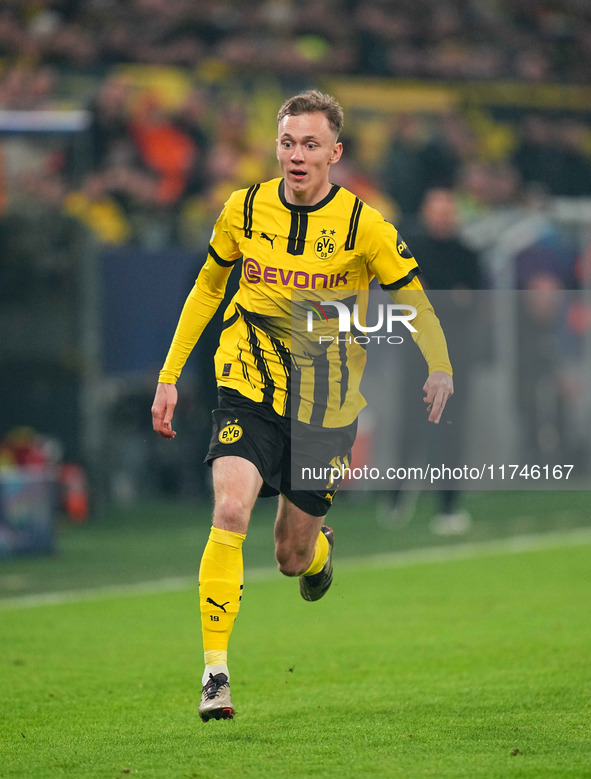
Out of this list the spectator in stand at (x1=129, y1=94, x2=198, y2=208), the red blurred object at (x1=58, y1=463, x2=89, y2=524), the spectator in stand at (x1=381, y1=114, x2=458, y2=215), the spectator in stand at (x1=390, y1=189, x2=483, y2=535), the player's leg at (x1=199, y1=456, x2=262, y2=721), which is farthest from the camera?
the spectator in stand at (x1=381, y1=114, x2=458, y2=215)

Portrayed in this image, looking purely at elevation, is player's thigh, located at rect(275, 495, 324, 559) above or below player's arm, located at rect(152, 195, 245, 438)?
below

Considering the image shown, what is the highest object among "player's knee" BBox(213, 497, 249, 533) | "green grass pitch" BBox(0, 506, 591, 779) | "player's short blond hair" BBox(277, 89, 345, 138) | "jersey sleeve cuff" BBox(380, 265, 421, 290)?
"player's short blond hair" BBox(277, 89, 345, 138)

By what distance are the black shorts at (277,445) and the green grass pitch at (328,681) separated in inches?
30.6

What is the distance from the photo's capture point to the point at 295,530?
491 centimetres

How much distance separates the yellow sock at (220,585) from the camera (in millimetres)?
4199

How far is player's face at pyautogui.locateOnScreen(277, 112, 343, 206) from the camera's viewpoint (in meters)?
4.41

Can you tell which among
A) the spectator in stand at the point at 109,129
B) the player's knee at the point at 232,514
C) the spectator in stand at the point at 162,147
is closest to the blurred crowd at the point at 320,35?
the spectator in stand at the point at 109,129

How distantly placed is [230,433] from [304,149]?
3.35ft

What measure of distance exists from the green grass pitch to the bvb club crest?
5.28 ft

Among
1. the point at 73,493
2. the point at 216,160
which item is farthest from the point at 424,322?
the point at 216,160

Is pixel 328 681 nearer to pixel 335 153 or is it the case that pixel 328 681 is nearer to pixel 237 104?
pixel 335 153

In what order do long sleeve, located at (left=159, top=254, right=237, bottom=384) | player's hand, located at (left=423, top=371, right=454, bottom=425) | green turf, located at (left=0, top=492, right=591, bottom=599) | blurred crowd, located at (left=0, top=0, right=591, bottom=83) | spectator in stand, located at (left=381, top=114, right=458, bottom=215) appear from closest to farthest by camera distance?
player's hand, located at (left=423, top=371, right=454, bottom=425), long sleeve, located at (left=159, top=254, right=237, bottom=384), green turf, located at (left=0, top=492, right=591, bottom=599), spectator in stand, located at (left=381, top=114, right=458, bottom=215), blurred crowd, located at (left=0, top=0, right=591, bottom=83)

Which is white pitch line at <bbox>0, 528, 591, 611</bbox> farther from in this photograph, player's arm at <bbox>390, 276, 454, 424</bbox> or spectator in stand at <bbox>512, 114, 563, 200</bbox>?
spectator in stand at <bbox>512, 114, 563, 200</bbox>

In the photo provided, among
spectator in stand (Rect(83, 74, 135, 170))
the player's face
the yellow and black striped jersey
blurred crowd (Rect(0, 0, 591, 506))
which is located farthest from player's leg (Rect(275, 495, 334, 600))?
spectator in stand (Rect(83, 74, 135, 170))
